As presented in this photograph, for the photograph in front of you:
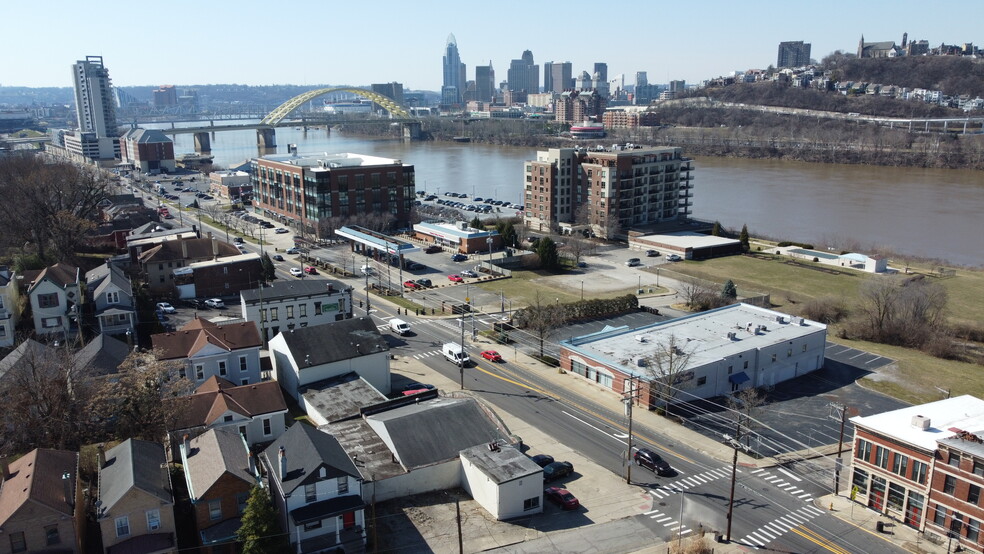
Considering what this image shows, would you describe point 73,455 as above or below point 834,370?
above

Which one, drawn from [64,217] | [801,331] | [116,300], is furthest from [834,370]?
[64,217]

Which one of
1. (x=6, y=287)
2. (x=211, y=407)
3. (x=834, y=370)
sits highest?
(x=6, y=287)

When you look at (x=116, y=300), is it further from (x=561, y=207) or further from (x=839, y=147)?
(x=839, y=147)

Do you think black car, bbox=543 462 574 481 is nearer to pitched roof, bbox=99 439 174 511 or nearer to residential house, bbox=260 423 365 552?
residential house, bbox=260 423 365 552

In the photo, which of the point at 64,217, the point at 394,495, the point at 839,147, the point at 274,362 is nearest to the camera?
the point at 394,495

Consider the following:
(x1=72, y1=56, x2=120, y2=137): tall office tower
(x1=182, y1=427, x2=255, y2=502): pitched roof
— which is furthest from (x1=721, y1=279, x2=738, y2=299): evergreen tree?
(x1=72, y1=56, x2=120, y2=137): tall office tower

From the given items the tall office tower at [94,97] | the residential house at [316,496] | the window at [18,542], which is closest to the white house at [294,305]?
the residential house at [316,496]

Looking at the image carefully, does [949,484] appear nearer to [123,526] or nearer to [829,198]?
[123,526]
